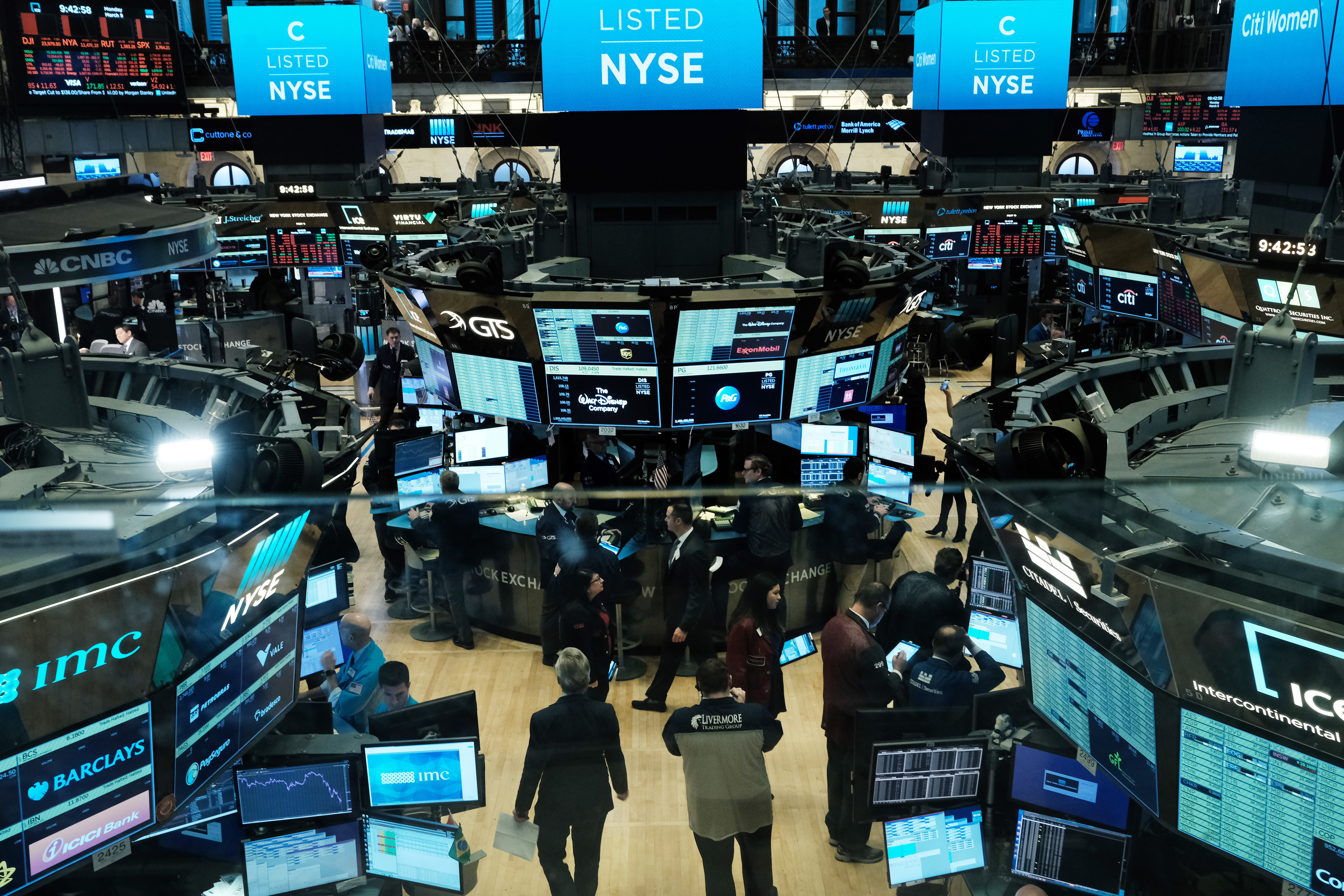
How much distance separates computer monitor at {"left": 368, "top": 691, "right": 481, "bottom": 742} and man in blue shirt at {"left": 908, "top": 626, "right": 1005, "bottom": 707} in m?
2.07

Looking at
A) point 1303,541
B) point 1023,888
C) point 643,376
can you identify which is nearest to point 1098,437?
point 1303,541

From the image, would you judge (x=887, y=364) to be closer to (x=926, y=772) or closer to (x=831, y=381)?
(x=831, y=381)

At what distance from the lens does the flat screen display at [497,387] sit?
847 centimetres

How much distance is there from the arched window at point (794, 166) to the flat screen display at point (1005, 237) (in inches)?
401

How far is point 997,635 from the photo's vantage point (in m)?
5.37

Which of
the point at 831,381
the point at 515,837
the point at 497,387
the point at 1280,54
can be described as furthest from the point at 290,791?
the point at 1280,54

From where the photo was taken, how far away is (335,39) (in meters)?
17.3

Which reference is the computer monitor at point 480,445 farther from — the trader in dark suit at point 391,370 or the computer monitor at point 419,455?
the trader in dark suit at point 391,370

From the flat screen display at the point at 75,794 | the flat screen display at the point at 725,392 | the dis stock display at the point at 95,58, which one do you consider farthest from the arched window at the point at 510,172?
the flat screen display at the point at 75,794

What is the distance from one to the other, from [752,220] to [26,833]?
32.2ft

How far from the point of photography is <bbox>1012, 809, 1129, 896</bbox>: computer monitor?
14.6 feet

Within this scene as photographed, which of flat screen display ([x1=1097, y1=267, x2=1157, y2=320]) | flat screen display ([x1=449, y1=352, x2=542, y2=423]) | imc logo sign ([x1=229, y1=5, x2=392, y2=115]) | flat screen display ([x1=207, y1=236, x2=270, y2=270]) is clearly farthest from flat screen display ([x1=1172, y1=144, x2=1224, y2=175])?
flat screen display ([x1=449, y1=352, x2=542, y2=423])

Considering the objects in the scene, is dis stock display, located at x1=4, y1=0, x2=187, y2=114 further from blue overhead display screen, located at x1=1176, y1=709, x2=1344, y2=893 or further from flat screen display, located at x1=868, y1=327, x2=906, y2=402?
blue overhead display screen, located at x1=1176, y1=709, x2=1344, y2=893

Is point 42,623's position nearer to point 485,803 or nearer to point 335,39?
point 485,803
